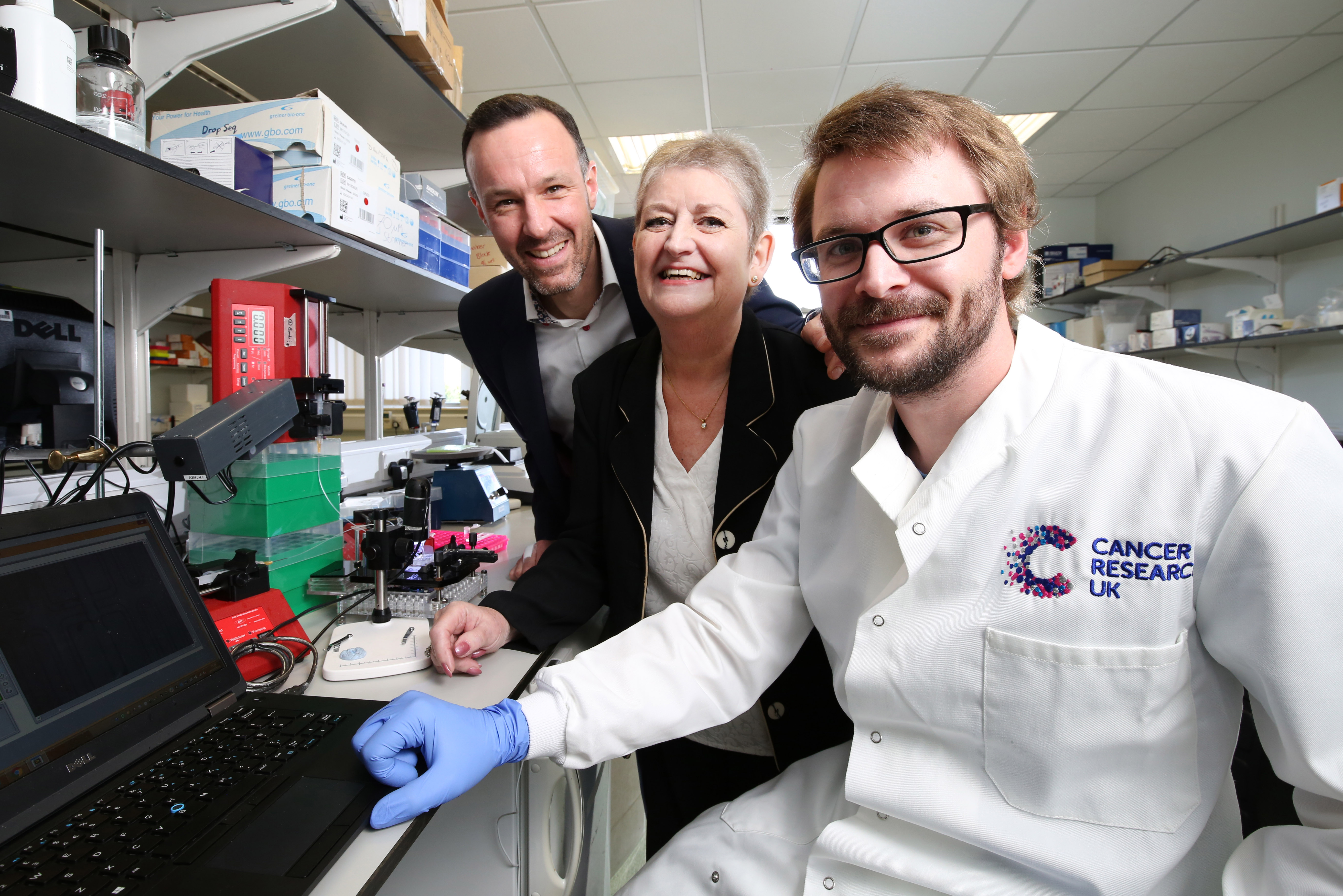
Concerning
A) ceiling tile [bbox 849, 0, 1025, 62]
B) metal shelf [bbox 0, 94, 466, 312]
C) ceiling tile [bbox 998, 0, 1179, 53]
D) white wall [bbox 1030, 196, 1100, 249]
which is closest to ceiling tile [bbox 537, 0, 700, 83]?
ceiling tile [bbox 849, 0, 1025, 62]

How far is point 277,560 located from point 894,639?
3.26 ft

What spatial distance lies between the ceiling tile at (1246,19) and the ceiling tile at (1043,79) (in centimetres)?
26

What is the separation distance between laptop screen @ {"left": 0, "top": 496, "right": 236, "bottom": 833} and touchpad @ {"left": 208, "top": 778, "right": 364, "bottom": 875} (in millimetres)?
183

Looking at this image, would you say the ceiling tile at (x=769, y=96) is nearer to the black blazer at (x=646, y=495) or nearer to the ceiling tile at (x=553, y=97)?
the ceiling tile at (x=553, y=97)

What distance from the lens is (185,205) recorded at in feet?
3.73

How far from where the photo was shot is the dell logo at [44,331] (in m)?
1.24

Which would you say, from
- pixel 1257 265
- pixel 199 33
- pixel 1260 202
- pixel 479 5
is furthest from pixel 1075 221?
pixel 199 33

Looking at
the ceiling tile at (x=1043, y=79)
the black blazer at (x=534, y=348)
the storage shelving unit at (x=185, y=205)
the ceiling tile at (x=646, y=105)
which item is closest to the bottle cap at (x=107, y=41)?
the storage shelving unit at (x=185, y=205)

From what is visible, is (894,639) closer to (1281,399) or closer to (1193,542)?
(1193,542)

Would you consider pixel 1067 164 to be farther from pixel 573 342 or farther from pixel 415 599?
pixel 415 599

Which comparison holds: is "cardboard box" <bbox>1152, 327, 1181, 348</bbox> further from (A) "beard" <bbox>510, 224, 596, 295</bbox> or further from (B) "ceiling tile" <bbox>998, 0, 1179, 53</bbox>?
(A) "beard" <bbox>510, 224, 596, 295</bbox>

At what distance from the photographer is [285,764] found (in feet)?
2.17

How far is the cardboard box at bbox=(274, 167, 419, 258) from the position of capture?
4.71 ft

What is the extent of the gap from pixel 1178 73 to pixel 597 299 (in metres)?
3.92
